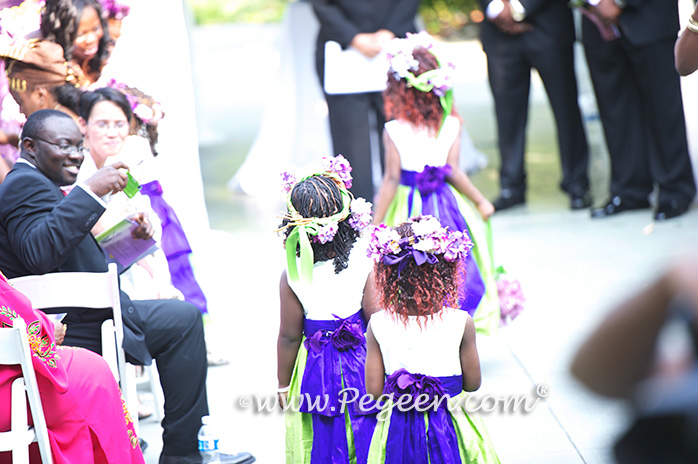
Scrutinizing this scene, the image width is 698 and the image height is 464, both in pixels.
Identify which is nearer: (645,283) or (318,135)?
(645,283)

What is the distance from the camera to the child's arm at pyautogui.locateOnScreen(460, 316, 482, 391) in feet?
8.78

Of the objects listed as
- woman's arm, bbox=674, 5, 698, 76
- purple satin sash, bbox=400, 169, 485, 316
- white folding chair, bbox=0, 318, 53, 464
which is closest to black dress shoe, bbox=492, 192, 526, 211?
purple satin sash, bbox=400, 169, 485, 316

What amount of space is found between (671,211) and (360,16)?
8.69 ft

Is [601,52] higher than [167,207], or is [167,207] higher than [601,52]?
[601,52]

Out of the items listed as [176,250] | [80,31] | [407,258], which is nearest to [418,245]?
[407,258]

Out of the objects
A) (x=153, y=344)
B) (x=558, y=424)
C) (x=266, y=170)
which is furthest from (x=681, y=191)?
(x=153, y=344)

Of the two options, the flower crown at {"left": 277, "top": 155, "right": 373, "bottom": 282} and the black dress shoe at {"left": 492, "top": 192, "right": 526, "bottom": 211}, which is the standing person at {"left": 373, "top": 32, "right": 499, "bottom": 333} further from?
the black dress shoe at {"left": 492, "top": 192, "right": 526, "bottom": 211}

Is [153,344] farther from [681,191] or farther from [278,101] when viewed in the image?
[278,101]

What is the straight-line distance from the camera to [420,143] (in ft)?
13.8

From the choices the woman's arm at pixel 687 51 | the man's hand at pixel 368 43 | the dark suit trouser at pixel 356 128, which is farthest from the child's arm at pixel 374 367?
the man's hand at pixel 368 43

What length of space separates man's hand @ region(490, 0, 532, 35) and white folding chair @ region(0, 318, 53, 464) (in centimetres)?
512

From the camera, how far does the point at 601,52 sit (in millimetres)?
6441

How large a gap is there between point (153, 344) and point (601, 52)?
4.48m

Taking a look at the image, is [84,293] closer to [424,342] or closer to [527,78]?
[424,342]
